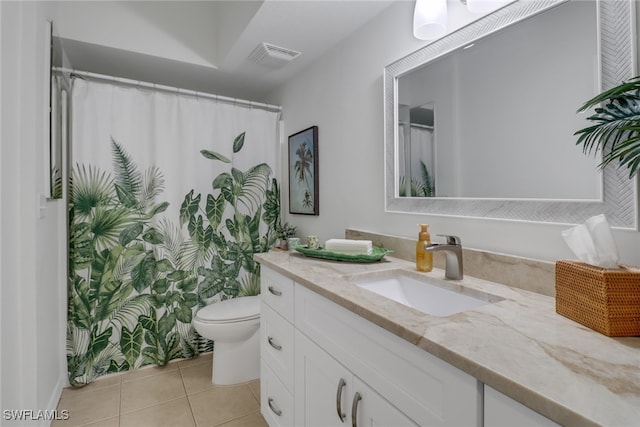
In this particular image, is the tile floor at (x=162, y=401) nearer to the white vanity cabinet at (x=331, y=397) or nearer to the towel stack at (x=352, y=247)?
the white vanity cabinet at (x=331, y=397)

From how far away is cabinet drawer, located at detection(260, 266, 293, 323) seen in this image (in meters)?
1.34

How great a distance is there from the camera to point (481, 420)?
587 mm

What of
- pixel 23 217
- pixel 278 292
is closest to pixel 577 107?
pixel 278 292

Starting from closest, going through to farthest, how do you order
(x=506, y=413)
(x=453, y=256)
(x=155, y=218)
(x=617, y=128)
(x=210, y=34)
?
(x=506, y=413)
(x=617, y=128)
(x=453, y=256)
(x=155, y=218)
(x=210, y=34)

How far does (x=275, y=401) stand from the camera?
4.88 feet

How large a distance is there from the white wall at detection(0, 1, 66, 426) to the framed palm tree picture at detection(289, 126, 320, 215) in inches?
58.3

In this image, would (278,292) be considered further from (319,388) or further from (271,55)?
(271,55)

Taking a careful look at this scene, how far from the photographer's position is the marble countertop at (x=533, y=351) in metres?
0.45

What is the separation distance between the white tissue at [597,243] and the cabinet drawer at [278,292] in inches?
37.7

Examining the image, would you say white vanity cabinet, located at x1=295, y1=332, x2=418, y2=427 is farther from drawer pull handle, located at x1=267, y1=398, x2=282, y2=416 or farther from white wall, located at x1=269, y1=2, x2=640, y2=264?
white wall, located at x1=269, y1=2, x2=640, y2=264

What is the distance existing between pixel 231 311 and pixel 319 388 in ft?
3.67

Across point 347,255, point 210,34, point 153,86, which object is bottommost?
point 347,255

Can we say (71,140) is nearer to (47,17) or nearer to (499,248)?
(47,17)

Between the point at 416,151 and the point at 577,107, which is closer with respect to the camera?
the point at 577,107
